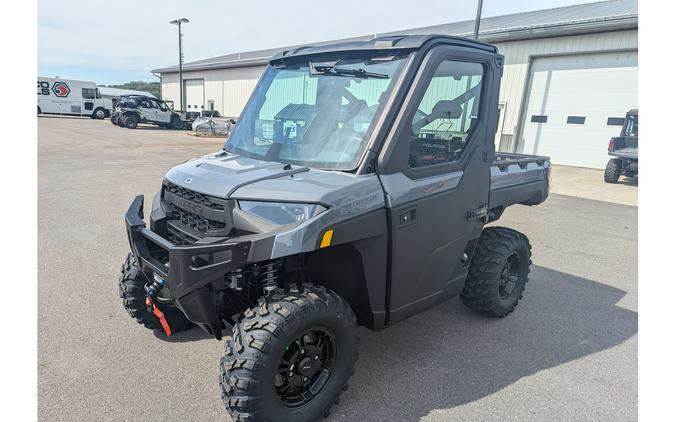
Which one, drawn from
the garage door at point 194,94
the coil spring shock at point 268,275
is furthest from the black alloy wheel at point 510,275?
the garage door at point 194,94

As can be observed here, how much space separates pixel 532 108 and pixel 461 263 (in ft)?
49.4

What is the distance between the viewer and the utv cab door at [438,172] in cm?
270

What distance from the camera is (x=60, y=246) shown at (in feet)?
18.1

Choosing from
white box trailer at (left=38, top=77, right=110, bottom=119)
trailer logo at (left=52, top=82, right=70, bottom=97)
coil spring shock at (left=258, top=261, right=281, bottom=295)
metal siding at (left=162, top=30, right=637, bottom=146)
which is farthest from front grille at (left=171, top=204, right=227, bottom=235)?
trailer logo at (left=52, top=82, right=70, bottom=97)

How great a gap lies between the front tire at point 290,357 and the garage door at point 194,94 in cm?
3825

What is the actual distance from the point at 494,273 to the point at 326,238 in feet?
6.63

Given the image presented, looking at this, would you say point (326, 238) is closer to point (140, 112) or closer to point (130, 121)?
point (130, 121)

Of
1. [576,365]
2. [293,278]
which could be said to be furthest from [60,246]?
[576,365]

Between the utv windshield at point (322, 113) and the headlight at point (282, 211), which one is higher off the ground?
the utv windshield at point (322, 113)

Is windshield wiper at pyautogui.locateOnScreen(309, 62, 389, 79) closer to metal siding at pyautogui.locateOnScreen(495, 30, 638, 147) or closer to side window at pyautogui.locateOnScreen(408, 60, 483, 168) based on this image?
side window at pyautogui.locateOnScreen(408, 60, 483, 168)

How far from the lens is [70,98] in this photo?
1326 inches

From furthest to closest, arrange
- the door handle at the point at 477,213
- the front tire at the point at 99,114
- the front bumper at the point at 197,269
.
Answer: the front tire at the point at 99,114 < the door handle at the point at 477,213 < the front bumper at the point at 197,269

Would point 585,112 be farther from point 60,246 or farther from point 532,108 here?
point 60,246

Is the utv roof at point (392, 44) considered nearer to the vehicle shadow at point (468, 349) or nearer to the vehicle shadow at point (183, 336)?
the vehicle shadow at point (468, 349)
